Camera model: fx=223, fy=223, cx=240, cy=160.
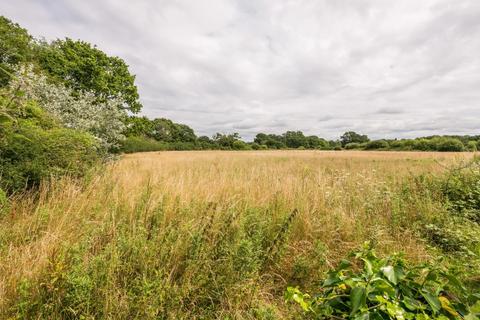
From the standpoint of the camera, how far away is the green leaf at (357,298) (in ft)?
3.77

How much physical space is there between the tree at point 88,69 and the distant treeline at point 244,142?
2.71 meters

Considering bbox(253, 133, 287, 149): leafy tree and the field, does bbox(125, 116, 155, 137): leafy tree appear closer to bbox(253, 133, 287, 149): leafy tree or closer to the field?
the field

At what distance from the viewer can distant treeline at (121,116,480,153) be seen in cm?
2277

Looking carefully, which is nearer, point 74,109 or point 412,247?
point 412,247

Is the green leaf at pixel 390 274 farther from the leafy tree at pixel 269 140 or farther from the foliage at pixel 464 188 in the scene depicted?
the leafy tree at pixel 269 140

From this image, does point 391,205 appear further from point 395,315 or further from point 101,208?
point 101,208

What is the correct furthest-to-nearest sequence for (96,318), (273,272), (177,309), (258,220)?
(258,220), (273,272), (177,309), (96,318)

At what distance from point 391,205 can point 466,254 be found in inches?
53.4

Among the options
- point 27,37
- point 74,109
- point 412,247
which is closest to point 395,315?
point 412,247

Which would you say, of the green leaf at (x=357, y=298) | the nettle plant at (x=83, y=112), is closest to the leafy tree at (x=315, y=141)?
the nettle plant at (x=83, y=112)

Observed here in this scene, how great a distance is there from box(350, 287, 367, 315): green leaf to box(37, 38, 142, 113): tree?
19565 millimetres

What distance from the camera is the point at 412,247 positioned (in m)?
3.18

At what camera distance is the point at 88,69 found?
739 inches

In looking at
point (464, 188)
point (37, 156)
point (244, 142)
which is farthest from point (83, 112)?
point (244, 142)
